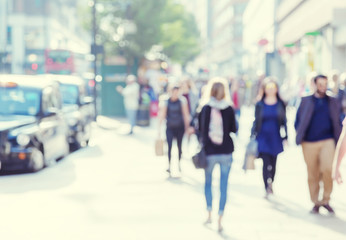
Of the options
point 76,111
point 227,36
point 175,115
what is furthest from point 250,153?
point 227,36

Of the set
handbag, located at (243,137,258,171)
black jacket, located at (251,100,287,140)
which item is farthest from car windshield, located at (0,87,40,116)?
handbag, located at (243,137,258,171)

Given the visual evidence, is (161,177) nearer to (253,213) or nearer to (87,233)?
(253,213)

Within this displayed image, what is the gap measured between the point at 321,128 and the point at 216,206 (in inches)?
63.2

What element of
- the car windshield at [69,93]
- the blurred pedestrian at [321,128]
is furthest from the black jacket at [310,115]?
the car windshield at [69,93]

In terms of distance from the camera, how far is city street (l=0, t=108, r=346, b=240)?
725 centimetres

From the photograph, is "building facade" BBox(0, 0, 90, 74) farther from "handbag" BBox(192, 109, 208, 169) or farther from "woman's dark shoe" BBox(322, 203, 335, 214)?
"handbag" BBox(192, 109, 208, 169)

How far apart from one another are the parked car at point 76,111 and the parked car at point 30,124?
85.1 inches

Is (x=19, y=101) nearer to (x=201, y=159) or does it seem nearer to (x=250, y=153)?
(x=250, y=153)

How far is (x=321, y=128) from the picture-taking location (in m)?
8.44

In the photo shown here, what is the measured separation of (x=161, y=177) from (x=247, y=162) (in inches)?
117

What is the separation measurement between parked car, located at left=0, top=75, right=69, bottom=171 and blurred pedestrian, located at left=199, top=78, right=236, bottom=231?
200 inches

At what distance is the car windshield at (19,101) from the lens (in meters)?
13.0

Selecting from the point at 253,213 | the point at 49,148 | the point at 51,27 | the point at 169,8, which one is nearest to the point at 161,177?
the point at 49,148

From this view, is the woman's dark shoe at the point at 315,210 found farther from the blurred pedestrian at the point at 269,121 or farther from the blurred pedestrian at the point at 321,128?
the blurred pedestrian at the point at 269,121
